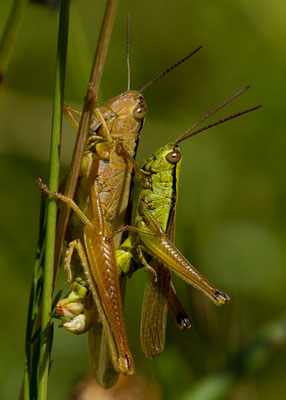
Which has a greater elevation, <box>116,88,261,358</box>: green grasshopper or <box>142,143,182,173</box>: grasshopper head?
<box>142,143,182,173</box>: grasshopper head

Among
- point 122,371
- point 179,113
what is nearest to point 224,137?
point 179,113

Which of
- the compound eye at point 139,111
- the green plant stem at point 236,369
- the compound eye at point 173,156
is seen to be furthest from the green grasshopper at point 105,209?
the green plant stem at point 236,369

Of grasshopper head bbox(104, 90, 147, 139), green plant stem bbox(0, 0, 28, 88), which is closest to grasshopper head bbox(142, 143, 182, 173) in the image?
grasshopper head bbox(104, 90, 147, 139)

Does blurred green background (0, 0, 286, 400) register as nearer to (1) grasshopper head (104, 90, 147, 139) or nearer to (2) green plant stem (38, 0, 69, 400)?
(1) grasshopper head (104, 90, 147, 139)

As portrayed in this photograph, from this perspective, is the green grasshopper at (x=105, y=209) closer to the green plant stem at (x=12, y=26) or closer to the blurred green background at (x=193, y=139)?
the green plant stem at (x=12, y=26)

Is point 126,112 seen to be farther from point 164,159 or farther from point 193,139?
point 193,139

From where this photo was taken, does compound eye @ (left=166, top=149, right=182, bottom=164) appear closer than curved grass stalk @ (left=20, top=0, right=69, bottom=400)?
No
